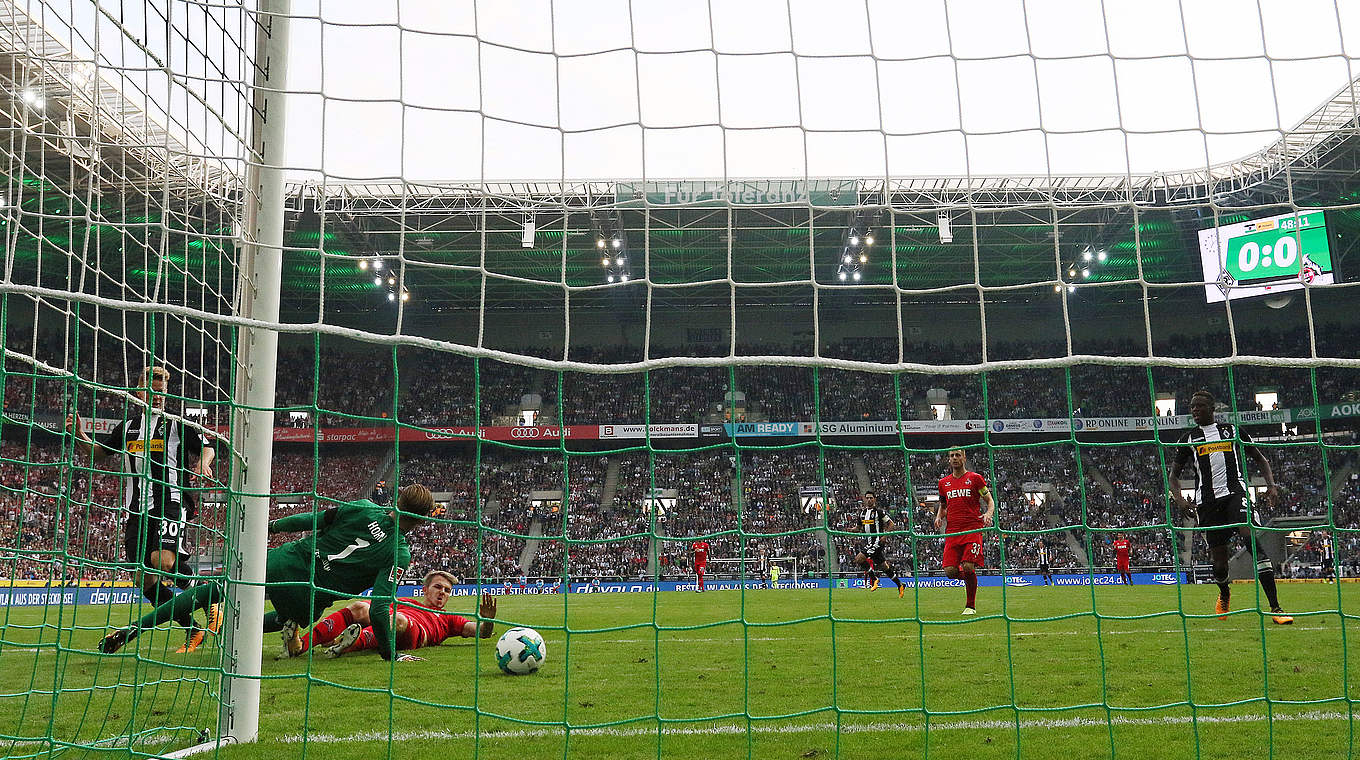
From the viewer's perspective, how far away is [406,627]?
243 inches

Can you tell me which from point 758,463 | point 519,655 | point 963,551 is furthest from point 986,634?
point 758,463

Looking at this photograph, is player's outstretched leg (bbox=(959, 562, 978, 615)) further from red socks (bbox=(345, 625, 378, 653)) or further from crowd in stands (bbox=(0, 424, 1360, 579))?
crowd in stands (bbox=(0, 424, 1360, 579))

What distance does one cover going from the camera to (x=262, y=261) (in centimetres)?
343

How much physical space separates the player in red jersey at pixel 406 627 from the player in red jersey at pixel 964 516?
3.84 meters

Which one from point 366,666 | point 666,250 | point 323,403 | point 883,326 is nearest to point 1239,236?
point 666,250

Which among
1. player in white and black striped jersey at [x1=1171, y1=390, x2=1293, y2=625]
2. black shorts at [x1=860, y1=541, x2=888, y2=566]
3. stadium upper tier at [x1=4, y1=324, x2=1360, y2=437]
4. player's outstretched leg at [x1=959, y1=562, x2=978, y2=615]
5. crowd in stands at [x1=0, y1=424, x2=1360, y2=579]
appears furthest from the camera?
stadium upper tier at [x1=4, y1=324, x2=1360, y2=437]

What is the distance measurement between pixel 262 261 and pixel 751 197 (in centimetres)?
1738

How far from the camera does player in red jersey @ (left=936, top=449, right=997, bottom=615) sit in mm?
7754

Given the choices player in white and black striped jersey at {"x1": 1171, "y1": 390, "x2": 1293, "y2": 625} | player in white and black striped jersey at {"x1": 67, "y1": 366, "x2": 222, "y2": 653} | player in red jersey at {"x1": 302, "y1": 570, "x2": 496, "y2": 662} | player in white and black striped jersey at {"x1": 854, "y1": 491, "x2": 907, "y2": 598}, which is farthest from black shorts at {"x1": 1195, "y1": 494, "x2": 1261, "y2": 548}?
player in white and black striped jersey at {"x1": 67, "y1": 366, "x2": 222, "y2": 653}

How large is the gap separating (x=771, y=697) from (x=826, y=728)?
A: 70cm

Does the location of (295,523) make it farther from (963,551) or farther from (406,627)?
(963,551)

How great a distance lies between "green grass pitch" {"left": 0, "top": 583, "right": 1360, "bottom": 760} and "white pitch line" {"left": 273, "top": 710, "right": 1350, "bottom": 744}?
14 mm

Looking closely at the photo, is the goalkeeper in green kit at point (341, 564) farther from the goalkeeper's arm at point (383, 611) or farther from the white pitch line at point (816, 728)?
the white pitch line at point (816, 728)

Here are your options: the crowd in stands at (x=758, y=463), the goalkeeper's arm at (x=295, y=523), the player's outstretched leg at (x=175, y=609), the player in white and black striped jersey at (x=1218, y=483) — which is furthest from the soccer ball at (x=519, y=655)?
the crowd in stands at (x=758, y=463)
